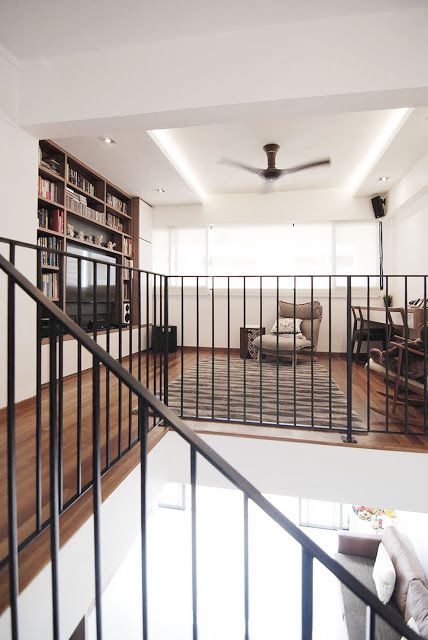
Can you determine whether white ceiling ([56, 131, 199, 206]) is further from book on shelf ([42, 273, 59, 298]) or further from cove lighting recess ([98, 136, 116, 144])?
book on shelf ([42, 273, 59, 298])

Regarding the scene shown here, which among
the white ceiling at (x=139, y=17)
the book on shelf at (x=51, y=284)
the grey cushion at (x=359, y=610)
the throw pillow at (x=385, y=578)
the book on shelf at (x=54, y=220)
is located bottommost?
the grey cushion at (x=359, y=610)

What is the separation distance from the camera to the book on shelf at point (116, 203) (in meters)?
5.12

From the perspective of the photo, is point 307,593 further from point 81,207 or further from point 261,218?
point 261,218

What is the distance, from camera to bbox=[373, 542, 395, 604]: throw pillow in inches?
144

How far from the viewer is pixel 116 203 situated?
5.34 metres

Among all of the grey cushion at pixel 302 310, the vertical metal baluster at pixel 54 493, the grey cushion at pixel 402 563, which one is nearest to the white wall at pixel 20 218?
the vertical metal baluster at pixel 54 493

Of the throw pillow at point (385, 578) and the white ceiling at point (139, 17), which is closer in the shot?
the white ceiling at point (139, 17)

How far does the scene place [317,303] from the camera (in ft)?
18.2

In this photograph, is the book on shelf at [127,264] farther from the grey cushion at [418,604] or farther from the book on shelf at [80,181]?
the grey cushion at [418,604]

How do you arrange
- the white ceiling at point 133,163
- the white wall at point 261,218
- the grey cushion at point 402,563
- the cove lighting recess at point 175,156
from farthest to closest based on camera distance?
the white wall at point 261,218 → the cove lighting recess at point 175,156 → the white ceiling at point 133,163 → the grey cushion at point 402,563

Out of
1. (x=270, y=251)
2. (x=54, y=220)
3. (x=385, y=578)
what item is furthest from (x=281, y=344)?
(x=54, y=220)

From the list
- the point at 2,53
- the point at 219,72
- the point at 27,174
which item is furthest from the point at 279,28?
the point at 27,174

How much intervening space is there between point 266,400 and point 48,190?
3286 mm

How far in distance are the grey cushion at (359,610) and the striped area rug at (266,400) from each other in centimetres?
148
